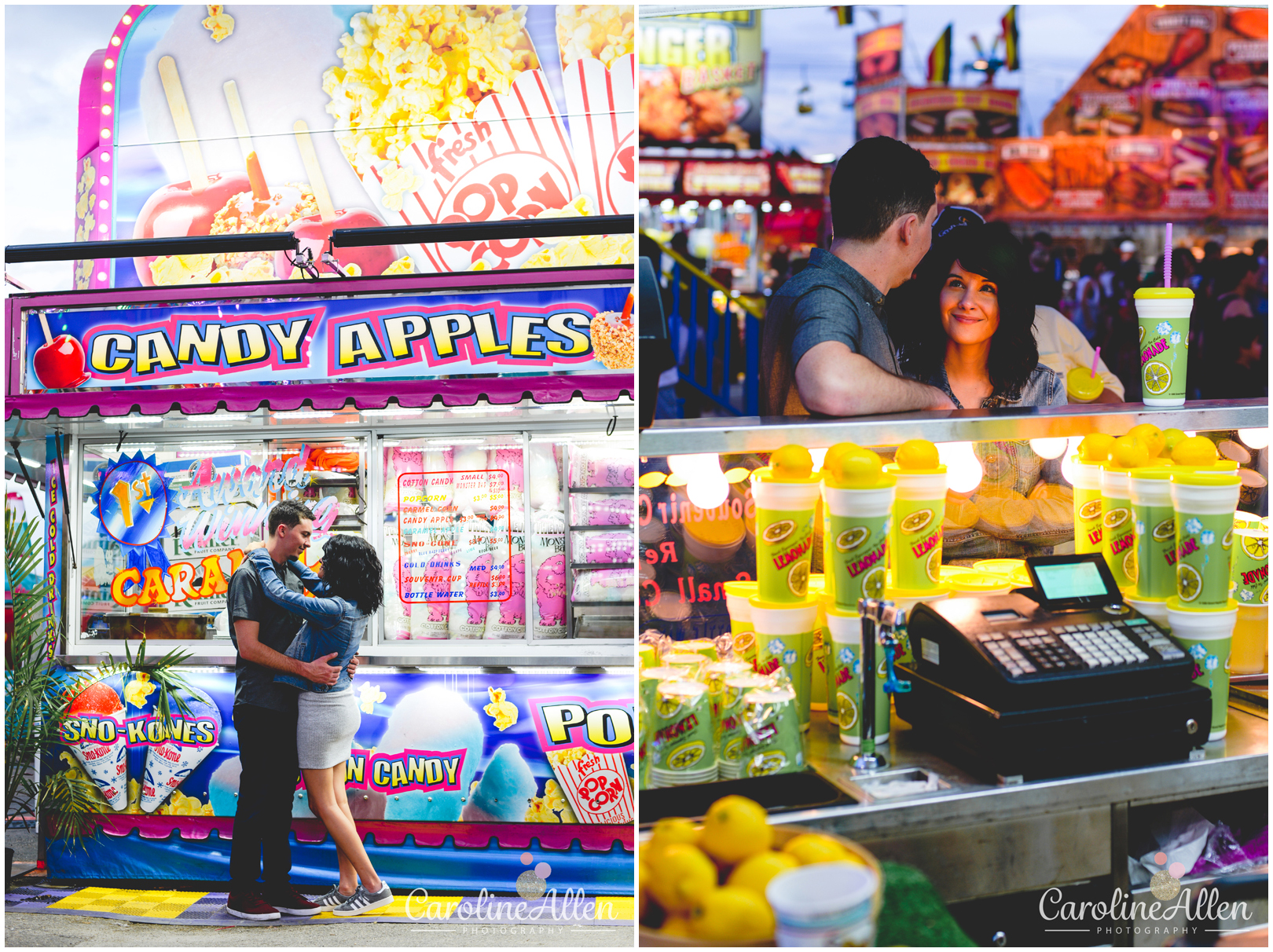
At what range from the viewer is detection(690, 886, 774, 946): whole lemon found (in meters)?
1.33

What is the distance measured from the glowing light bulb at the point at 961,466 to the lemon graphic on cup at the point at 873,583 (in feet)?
1.62

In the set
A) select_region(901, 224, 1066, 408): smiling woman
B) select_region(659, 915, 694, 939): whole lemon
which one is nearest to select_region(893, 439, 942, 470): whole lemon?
select_region(659, 915, 694, 939): whole lemon

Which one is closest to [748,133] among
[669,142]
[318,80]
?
[669,142]

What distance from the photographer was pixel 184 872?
4.02 meters

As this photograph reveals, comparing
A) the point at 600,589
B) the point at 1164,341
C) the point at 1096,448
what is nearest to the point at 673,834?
the point at 1096,448

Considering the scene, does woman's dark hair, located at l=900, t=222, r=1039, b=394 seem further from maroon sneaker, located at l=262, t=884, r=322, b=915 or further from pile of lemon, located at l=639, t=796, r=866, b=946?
maroon sneaker, located at l=262, t=884, r=322, b=915

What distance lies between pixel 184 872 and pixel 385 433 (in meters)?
2.15

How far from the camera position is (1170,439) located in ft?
6.57

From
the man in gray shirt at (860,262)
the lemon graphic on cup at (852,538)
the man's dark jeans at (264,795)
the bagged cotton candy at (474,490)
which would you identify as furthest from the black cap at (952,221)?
the man's dark jeans at (264,795)

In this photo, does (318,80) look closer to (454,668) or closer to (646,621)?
(454,668)

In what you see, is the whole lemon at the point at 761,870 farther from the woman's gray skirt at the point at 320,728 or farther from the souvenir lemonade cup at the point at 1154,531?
the woman's gray skirt at the point at 320,728

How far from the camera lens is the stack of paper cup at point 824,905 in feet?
4.25

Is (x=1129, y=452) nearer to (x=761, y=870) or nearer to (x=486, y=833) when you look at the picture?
(x=761, y=870)

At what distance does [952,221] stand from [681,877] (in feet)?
8.01
